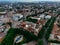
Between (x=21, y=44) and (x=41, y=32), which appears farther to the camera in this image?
(x=41, y=32)

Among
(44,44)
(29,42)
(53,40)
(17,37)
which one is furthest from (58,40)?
(17,37)

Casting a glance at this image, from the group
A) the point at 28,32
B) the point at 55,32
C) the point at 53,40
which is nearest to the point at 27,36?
the point at 28,32

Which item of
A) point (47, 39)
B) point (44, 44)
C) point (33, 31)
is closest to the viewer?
point (44, 44)

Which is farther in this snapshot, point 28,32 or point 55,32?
point 55,32

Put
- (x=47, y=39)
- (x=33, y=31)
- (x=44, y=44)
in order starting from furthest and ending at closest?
(x=33, y=31) → (x=47, y=39) → (x=44, y=44)

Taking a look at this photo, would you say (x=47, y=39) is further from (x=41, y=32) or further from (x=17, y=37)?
(x=17, y=37)

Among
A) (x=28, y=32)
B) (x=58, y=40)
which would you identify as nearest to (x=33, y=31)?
(x=28, y=32)

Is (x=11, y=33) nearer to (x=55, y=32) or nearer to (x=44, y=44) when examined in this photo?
(x=44, y=44)

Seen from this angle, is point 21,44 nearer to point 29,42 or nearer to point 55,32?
point 29,42
